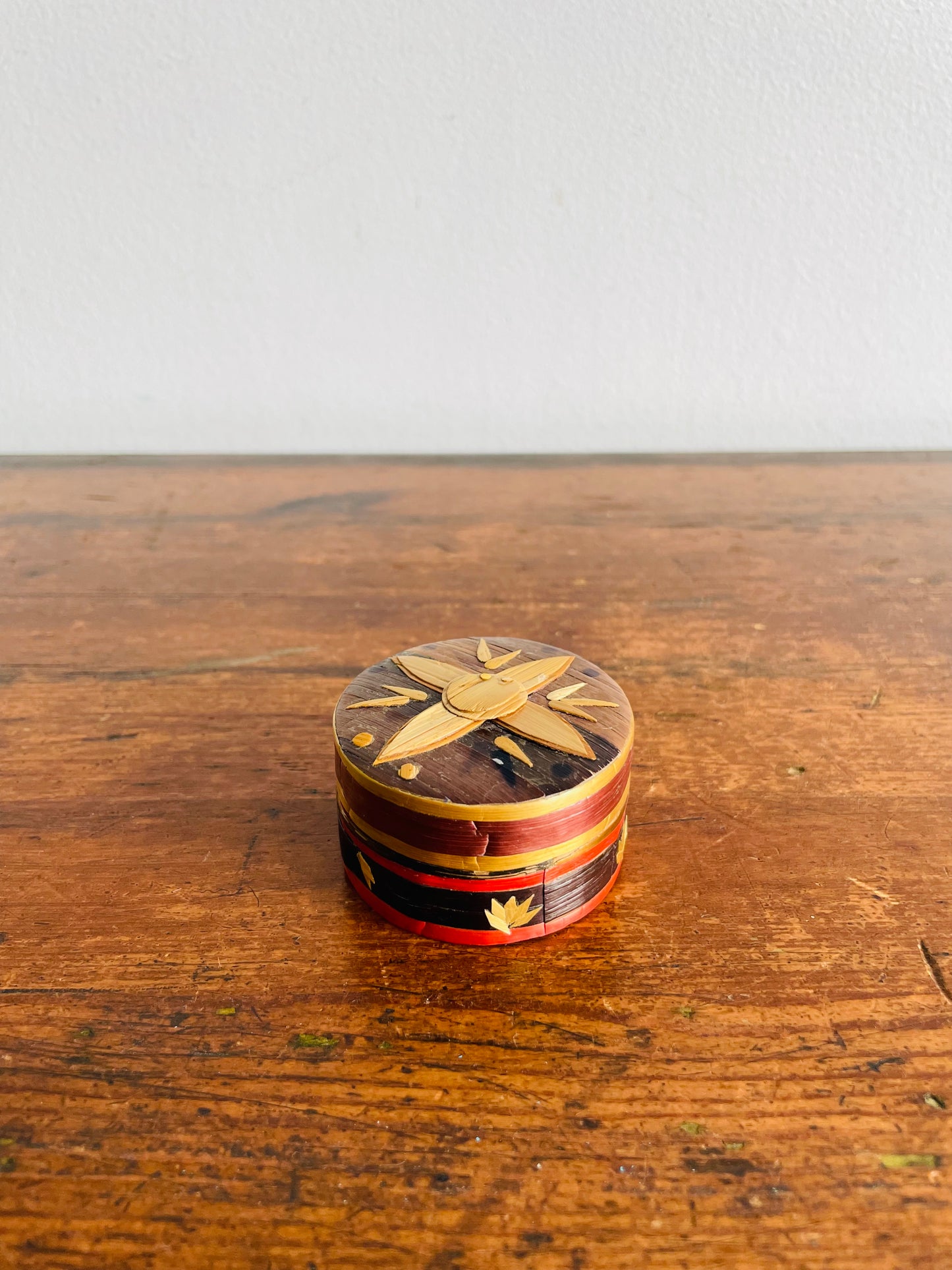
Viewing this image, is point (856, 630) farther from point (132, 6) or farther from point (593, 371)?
point (132, 6)

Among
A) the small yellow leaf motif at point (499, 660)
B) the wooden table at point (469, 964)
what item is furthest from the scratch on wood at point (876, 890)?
the small yellow leaf motif at point (499, 660)

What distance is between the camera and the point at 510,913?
0.57 metres

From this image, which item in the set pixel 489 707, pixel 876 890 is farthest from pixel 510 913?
pixel 876 890

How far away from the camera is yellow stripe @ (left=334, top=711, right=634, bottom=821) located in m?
0.53

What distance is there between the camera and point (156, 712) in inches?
33.0

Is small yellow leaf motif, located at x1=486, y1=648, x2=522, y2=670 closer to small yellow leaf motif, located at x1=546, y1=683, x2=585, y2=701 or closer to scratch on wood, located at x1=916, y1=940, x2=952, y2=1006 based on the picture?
small yellow leaf motif, located at x1=546, y1=683, x2=585, y2=701

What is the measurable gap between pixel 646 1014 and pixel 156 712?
521 mm

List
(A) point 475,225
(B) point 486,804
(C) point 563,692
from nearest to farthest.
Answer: (B) point 486,804 < (C) point 563,692 < (A) point 475,225

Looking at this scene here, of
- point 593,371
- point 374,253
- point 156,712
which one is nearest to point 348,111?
point 374,253

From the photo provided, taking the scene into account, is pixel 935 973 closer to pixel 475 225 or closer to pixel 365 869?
pixel 365 869

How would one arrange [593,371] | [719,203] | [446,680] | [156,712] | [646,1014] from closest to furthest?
[646,1014]
[446,680]
[156,712]
[719,203]
[593,371]

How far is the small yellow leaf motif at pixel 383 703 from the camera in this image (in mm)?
621

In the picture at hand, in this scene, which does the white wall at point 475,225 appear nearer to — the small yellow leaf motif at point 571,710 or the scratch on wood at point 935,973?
the small yellow leaf motif at point 571,710

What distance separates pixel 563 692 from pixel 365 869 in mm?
178
